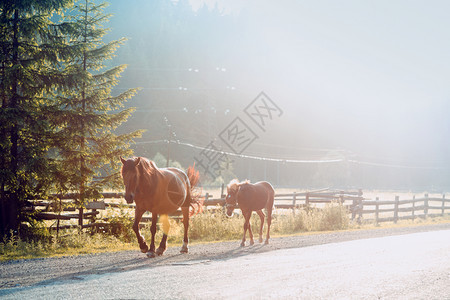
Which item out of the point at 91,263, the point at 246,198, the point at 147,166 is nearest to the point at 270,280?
the point at 147,166

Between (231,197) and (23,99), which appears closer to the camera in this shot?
(23,99)

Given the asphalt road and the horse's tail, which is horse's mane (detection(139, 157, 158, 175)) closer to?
the asphalt road

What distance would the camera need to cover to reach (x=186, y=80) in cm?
17962

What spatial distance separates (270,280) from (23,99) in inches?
353

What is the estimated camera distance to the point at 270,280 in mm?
6531

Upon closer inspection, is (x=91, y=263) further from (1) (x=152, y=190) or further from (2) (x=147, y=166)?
(2) (x=147, y=166)

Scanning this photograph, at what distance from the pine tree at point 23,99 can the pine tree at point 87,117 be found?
1.76ft

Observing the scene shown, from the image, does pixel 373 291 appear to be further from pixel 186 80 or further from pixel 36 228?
pixel 186 80

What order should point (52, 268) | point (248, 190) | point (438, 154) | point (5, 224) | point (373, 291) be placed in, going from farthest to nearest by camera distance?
point (438, 154), point (248, 190), point (5, 224), point (52, 268), point (373, 291)

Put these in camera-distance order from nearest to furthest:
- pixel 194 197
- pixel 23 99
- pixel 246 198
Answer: pixel 194 197 < pixel 23 99 < pixel 246 198

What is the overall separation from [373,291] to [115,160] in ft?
30.1

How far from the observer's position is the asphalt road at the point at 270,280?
18.4ft

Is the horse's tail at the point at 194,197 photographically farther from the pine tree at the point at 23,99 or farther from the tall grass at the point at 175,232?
the pine tree at the point at 23,99

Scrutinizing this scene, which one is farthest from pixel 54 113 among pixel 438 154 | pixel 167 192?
pixel 438 154
